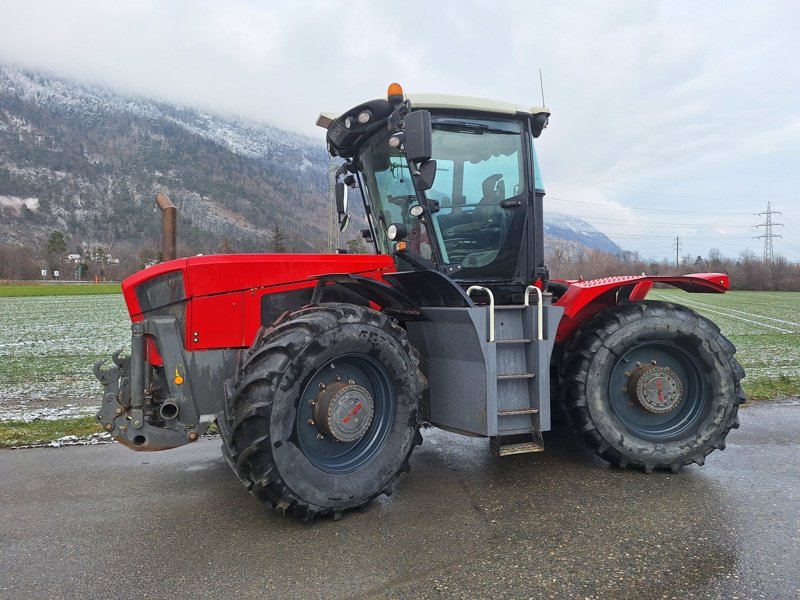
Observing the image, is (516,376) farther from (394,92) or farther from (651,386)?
(394,92)

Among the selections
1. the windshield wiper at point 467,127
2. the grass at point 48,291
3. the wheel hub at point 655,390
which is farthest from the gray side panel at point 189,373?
the grass at point 48,291

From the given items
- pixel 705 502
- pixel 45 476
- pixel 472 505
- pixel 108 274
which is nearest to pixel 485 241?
pixel 472 505

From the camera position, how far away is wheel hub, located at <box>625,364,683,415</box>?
4457 mm

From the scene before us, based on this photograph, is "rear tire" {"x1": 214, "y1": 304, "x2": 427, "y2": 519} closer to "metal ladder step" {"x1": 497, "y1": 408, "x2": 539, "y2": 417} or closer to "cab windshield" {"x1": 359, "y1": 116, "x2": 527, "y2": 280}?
"metal ladder step" {"x1": 497, "y1": 408, "x2": 539, "y2": 417}

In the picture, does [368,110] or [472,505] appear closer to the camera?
[472,505]

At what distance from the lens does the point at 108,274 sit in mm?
94562

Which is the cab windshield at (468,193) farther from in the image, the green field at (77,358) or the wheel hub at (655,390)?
the green field at (77,358)

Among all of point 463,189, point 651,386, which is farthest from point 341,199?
point 651,386

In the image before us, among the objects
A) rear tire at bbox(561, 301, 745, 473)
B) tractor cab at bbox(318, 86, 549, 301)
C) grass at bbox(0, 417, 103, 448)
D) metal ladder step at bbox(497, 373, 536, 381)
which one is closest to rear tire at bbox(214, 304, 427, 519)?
metal ladder step at bbox(497, 373, 536, 381)

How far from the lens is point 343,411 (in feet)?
11.9

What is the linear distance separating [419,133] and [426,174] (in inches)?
14.0

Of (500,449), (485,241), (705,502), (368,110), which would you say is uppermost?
(368,110)

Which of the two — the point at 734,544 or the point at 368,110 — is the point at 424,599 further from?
the point at 368,110

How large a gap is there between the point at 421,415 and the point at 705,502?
6.42 ft
